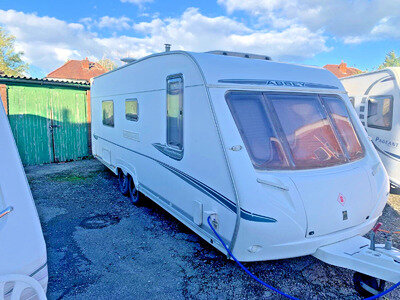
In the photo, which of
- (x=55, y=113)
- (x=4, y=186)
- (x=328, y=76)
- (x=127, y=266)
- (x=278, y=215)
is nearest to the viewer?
(x=4, y=186)

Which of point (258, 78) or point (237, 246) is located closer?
point (237, 246)

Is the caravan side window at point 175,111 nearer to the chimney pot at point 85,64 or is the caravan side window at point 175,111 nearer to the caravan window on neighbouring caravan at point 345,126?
the caravan window on neighbouring caravan at point 345,126

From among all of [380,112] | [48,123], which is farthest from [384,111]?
[48,123]

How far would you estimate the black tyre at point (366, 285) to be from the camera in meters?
2.83

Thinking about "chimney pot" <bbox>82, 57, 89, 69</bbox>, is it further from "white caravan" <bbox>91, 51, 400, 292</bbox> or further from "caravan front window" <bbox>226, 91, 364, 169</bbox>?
A: "caravan front window" <bbox>226, 91, 364, 169</bbox>

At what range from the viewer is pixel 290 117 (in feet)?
10.9

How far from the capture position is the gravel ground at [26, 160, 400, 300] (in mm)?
3117

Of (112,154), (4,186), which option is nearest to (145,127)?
(112,154)

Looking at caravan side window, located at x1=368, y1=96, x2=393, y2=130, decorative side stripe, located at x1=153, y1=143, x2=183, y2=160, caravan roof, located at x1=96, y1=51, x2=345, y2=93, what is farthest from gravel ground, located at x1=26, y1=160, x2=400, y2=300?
caravan roof, located at x1=96, y1=51, x2=345, y2=93

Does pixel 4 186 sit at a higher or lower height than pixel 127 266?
higher

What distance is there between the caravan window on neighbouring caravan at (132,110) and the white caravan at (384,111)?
5.21 metres

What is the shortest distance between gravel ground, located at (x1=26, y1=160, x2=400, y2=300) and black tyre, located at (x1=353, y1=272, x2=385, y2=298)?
0.42 feet

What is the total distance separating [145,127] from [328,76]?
2.88 meters

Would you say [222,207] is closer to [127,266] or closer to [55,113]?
[127,266]
